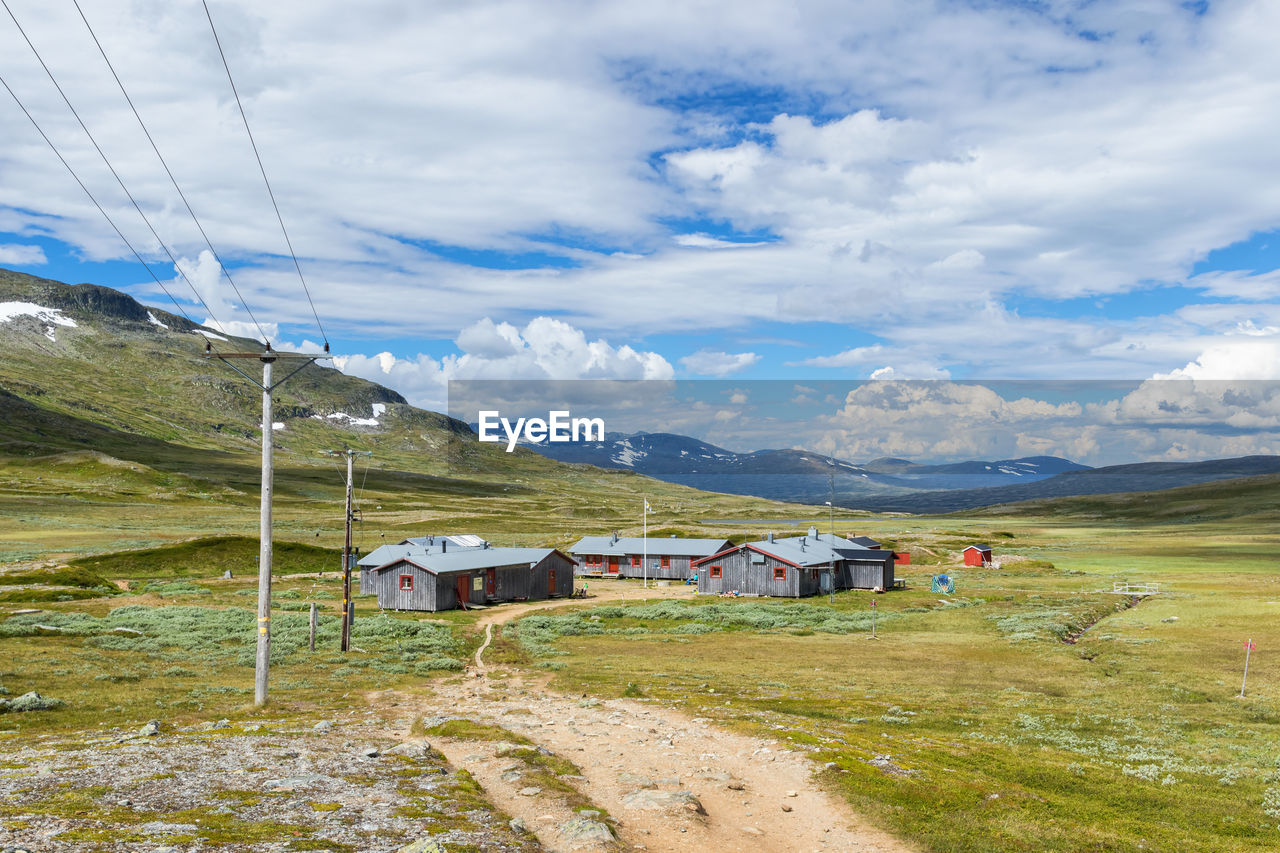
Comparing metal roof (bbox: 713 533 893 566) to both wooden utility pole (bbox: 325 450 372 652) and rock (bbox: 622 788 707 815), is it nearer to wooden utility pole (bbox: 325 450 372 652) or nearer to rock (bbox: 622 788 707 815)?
wooden utility pole (bbox: 325 450 372 652)

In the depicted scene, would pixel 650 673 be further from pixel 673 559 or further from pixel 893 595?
pixel 673 559

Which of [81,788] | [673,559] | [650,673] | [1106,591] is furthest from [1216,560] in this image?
[81,788]

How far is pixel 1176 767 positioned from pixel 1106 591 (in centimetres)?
6118

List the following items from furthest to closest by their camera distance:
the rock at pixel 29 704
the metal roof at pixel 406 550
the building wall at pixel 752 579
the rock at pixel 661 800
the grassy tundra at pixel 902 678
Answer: the building wall at pixel 752 579, the metal roof at pixel 406 550, the rock at pixel 29 704, the grassy tundra at pixel 902 678, the rock at pixel 661 800

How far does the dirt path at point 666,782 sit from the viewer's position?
17.6m

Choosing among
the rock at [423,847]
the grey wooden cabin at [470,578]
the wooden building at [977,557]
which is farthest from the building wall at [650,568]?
the rock at [423,847]

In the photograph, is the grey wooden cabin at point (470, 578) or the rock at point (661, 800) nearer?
the rock at point (661, 800)

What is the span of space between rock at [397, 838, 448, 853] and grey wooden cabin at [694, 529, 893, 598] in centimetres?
6757

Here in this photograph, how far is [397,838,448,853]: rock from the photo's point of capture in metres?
14.0

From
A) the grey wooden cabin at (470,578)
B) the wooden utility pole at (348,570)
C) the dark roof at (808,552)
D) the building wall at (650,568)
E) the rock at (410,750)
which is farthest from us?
the building wall at (650,568)

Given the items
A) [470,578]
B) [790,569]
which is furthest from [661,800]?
[790,569]

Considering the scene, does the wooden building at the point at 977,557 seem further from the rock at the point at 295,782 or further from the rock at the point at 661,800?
the rock at the point at 295,782

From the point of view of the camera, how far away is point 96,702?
2998cm

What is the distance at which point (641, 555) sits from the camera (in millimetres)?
98188
